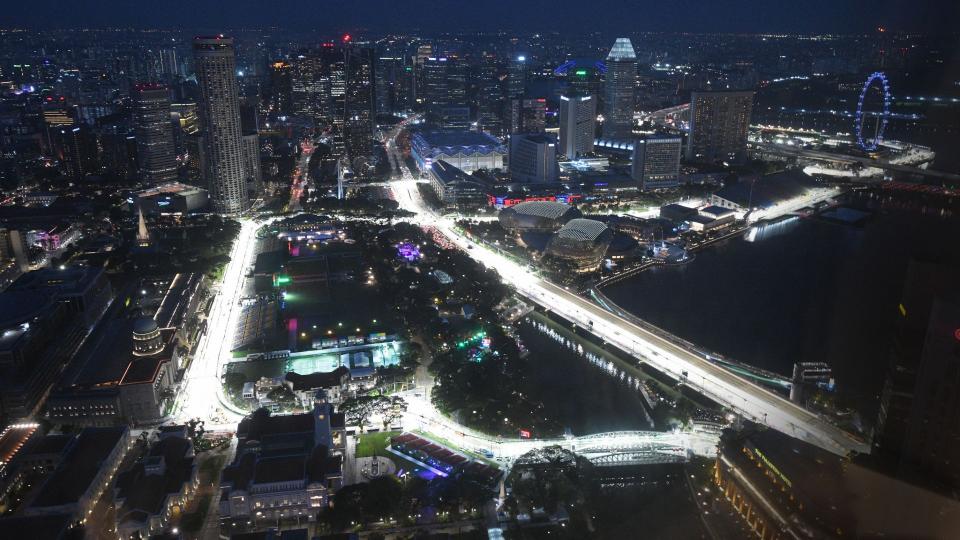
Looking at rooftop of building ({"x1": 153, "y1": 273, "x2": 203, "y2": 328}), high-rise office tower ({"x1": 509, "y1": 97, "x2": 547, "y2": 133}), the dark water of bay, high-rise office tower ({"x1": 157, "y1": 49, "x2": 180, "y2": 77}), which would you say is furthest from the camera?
high-rise office tower ({"x1": 157, "y1": 49, "x2": 180, "y2": 77})

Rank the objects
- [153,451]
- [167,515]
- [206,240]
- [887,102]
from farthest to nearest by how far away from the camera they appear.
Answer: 1. [887,102]
2. [206,240]
3. [153,451]
4. [167,515]

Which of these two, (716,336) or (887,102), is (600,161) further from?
(716,336)

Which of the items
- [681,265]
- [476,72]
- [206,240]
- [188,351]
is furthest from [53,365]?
[476,72]

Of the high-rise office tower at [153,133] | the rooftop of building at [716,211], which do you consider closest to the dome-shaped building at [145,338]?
the high-rise office tower at [153,133]

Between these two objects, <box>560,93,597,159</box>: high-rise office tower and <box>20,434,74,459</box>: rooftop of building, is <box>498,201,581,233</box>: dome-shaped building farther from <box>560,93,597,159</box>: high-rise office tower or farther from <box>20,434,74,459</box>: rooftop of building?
<box>20,434,74,459</box>: rooftop of building

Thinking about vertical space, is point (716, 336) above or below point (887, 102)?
below

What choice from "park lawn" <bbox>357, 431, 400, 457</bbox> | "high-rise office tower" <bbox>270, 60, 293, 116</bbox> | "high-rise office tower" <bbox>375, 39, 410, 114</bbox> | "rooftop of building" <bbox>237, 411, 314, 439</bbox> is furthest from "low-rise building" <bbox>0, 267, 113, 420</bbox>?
"high-rise office tower" <bbox>375, 39, 410, 114</bbox>

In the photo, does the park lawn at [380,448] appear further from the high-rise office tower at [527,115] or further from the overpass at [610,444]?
the high-rise office tower at [527,115]
